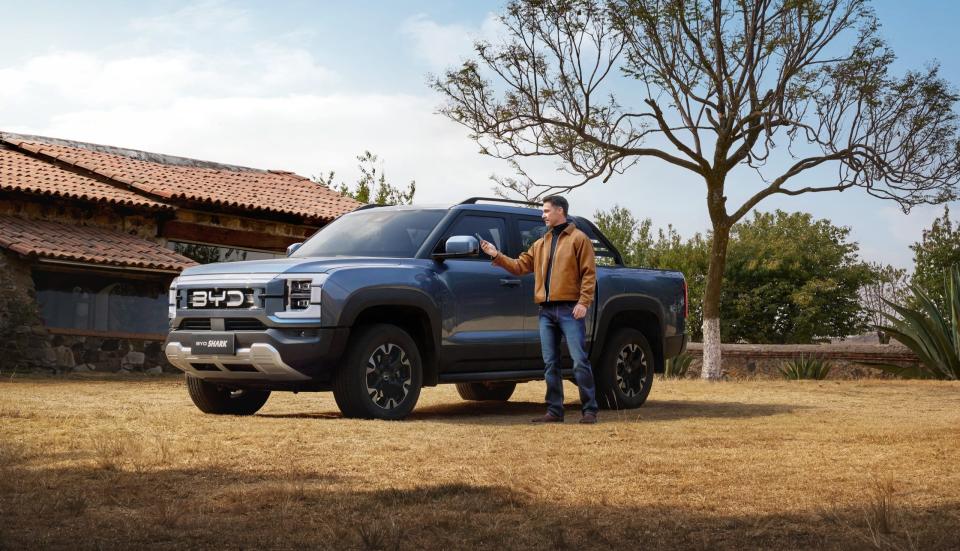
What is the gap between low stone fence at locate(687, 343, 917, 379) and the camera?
23.2 metres

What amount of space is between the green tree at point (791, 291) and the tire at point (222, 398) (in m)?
49.1

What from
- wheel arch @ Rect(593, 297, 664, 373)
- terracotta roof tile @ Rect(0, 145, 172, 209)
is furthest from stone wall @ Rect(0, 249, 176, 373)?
wheel arch @ Rect(593, 297, 664, 373)

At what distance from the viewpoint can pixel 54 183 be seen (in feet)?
73.9

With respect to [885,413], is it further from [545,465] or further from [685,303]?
[545,465]

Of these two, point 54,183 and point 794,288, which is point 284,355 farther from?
point 794,288

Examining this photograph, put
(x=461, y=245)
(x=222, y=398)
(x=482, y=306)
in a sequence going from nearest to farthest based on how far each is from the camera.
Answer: (x=461, y=245), (x=482, y=306), (x=222, y=398)

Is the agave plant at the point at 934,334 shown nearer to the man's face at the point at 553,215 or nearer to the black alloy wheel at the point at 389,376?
the man's face at the point at 553,215

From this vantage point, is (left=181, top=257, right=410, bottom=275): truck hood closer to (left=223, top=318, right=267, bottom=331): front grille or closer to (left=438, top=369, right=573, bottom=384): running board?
(left=223, top=318, right=267, bottom=331): front grille

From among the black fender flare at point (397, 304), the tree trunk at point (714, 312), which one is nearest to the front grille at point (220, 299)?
the black fender flare at point (397, 304)

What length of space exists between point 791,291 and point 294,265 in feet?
170

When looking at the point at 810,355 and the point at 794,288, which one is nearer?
the point at 810,355

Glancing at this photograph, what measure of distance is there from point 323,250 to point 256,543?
220 inches

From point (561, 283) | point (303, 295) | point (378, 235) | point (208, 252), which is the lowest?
point (303, 295)

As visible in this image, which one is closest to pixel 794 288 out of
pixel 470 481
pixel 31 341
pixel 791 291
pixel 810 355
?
pixel 791 291
